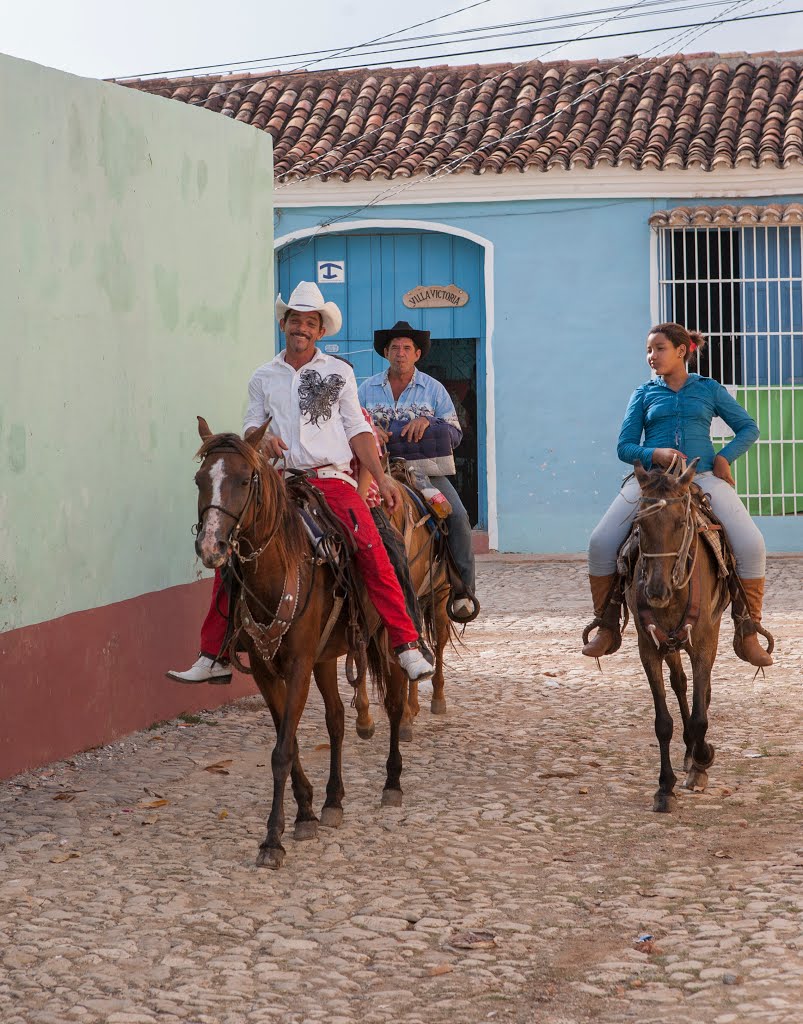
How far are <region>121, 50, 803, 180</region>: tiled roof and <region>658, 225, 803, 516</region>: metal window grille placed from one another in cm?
106

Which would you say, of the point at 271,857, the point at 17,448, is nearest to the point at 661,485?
the point at 271,857

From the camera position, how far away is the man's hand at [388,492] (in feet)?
24.1

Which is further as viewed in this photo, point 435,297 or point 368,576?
point 435,297

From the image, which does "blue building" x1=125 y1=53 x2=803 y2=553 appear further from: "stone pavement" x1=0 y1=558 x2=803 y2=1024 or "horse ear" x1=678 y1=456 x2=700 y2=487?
"horse ear" x1=678 y1=456 x2=700 y2=487

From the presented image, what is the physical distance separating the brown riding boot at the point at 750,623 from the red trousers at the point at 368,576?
190cm

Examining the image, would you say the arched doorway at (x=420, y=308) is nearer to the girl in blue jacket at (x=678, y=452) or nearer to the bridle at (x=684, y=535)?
the girl in blue jacket at (x=678, y=452)

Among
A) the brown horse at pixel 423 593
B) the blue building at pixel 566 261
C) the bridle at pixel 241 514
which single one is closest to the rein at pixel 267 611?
the bridle at pixel 241 514

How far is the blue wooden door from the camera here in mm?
18031

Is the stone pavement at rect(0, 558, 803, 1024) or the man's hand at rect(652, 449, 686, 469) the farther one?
the man's hand at rect(652, 449, 686, 469)

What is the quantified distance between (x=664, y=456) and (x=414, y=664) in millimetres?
1699

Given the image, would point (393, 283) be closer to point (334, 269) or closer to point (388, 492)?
point (334, 269)

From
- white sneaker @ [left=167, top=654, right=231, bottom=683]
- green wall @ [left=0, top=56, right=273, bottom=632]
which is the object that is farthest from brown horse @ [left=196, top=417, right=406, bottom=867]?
A: green wall @ [left=0, top=56, right=273, bottom=632]

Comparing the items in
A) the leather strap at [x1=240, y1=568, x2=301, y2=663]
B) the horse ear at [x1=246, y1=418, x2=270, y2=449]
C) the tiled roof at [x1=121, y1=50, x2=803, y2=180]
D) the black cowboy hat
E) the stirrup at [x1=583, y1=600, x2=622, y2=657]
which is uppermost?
the tiled roof at [x1=121, y1=50, x2=803, y2=180]

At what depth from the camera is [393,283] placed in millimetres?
18250
